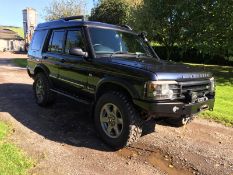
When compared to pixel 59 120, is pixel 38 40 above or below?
above

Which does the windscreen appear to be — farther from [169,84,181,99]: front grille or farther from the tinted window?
the tinted window

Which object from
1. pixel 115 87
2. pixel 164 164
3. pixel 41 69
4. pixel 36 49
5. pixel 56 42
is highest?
pixel 56 42

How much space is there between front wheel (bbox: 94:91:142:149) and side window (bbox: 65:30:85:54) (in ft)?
4.50

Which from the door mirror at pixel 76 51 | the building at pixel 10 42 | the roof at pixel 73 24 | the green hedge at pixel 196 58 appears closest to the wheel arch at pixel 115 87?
the door mirror at pixel 76 51

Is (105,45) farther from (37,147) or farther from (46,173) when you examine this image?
(46,173)

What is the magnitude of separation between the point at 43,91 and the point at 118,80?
329cm

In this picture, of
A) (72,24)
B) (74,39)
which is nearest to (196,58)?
(72,24)

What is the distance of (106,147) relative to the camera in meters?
5.78

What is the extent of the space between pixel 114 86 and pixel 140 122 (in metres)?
0.82

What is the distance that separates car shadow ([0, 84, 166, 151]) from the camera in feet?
20.0

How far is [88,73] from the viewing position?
6270 mm

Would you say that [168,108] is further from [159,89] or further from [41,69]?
[41,69]

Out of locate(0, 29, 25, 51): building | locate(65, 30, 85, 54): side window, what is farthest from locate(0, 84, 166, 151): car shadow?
locate(0, 29, 25, 51): building

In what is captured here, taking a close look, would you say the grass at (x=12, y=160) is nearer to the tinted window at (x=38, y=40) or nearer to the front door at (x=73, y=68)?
the front door at (x=73, y=68)
